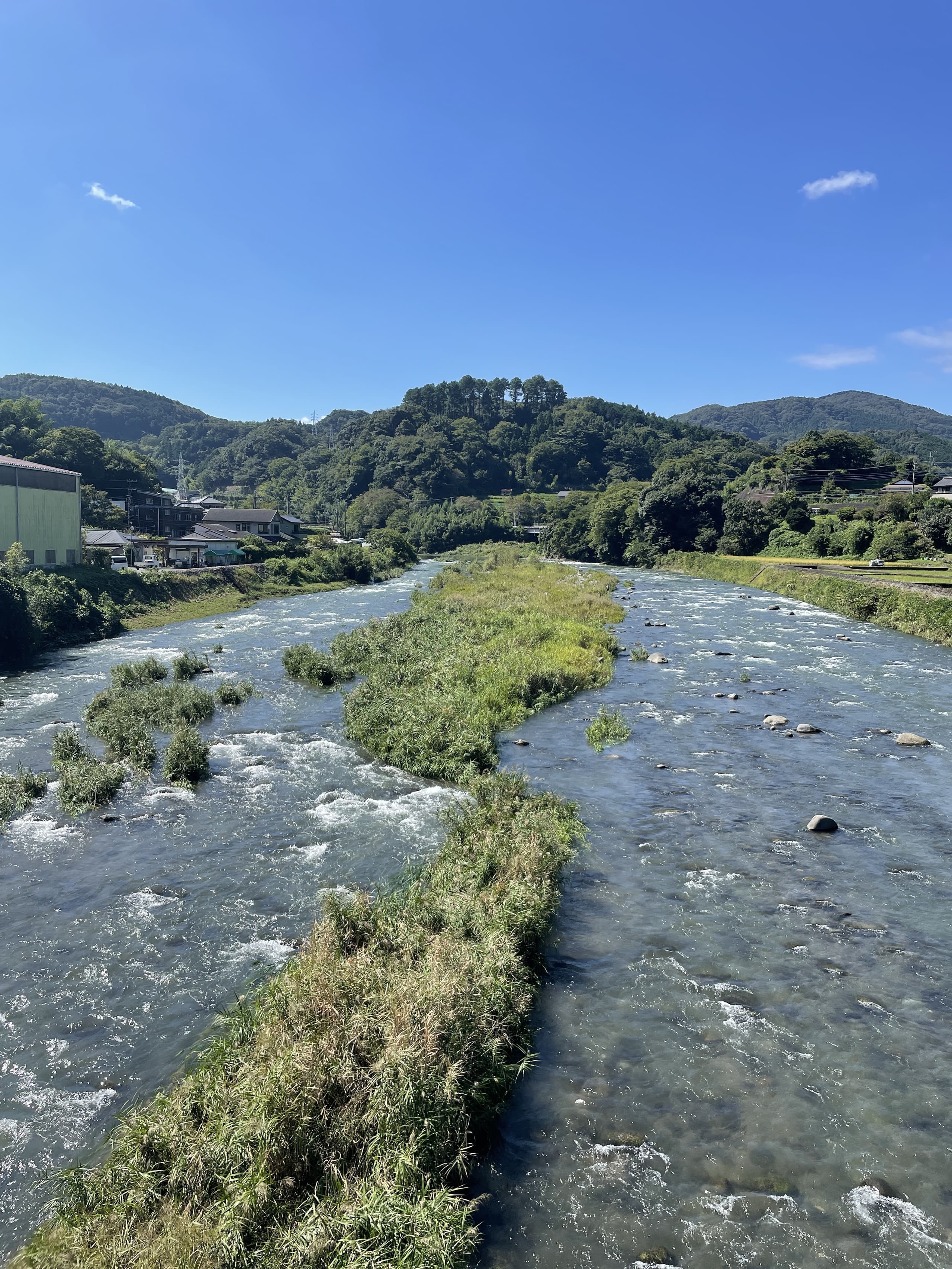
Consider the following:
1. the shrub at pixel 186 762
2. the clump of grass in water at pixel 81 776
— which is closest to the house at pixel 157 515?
the clump of grass in water at pixel 81 776

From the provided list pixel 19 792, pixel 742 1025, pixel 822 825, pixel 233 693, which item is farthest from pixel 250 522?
pixel 742 1025

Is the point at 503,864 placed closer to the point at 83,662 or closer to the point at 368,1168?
the point at 368,1168

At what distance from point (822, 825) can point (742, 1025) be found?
7424 millimetres

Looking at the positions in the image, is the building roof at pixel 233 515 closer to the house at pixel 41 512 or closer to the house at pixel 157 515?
the house at pixel 157 515

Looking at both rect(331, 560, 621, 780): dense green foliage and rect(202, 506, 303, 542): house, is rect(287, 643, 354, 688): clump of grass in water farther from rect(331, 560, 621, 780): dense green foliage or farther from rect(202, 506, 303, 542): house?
rect(202, 506, 303, 542): house

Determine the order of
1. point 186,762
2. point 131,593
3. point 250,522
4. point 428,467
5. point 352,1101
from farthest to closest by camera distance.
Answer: point 428,467
point 250,522
point 131,593
point 186,762
point 352,1101

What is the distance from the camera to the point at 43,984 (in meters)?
10.7

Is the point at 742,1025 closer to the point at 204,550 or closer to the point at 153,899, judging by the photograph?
the point at 153,899

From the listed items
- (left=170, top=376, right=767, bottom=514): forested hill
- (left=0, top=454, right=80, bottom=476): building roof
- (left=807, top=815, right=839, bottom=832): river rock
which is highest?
(left=170, top=376, right=767, bottom=514): forested hill

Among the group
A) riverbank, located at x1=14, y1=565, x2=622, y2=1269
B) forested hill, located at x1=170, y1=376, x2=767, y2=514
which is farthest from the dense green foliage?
forested hill, located at x1=170, y1=376, x2=767, y2=514

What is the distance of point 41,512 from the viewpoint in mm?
47031

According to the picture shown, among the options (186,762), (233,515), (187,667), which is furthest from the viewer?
(233,515)

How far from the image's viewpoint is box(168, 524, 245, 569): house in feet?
226

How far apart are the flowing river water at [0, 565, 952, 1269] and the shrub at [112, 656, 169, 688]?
4.90 metres
